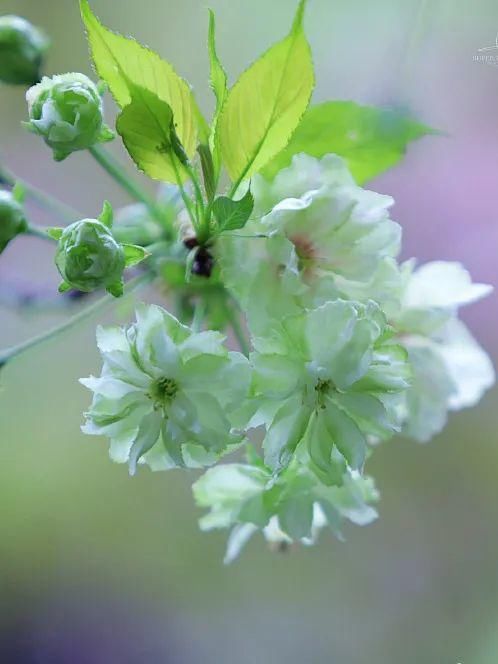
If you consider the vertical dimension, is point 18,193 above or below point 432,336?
above

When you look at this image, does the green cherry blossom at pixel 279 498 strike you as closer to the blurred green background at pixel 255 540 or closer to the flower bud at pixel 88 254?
the flower bud at pixel 88 254

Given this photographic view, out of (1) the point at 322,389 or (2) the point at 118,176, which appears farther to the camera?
(2) the point at 118,176

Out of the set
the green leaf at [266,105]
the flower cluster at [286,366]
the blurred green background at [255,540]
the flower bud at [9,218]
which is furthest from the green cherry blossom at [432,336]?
the blurred green background at [255,540]

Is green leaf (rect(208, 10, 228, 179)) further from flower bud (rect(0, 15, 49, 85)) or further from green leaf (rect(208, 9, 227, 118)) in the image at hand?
flower bud (rect(0, 15, 49, 85))

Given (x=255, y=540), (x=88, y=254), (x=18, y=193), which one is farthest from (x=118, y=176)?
(x=255, y=540)

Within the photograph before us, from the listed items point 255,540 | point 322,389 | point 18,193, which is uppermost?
point 18,193

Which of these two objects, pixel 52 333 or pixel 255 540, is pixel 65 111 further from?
pixel 255 540

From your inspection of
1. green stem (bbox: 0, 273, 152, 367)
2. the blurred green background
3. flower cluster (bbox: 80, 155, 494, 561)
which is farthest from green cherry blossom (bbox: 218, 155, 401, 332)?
the blurred green background
